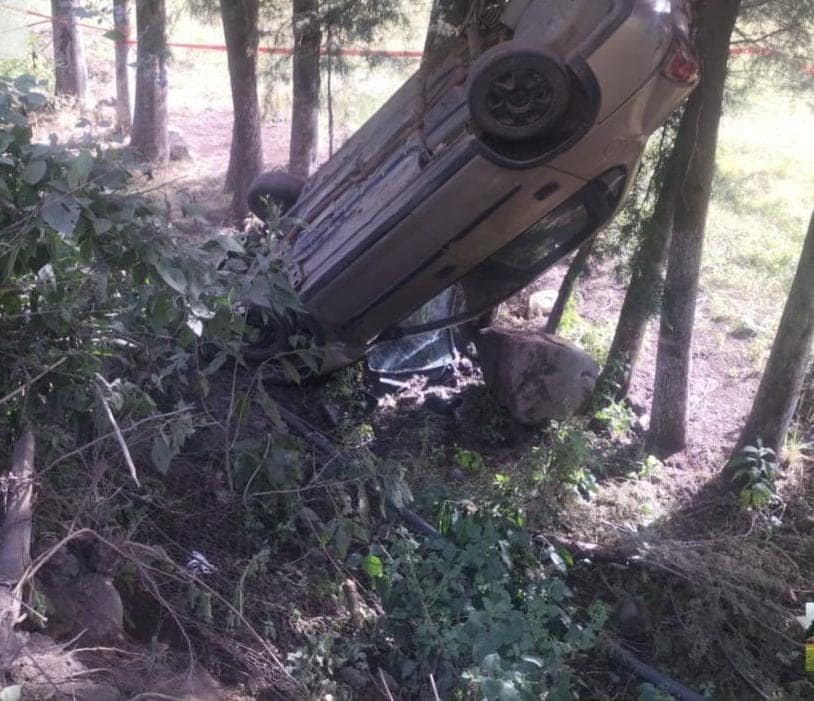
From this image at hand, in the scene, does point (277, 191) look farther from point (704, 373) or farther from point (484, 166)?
point (704, 373)

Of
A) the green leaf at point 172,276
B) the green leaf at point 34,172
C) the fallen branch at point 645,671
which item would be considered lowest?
the fallen branch at point 645,671

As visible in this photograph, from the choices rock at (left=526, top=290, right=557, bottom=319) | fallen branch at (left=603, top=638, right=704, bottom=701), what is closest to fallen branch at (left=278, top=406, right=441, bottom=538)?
fallen branch at (left=603, top=638, right=704, bottom=701)

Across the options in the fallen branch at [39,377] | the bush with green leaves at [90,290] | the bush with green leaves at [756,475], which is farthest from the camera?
the bush with green leaves at [756,475]

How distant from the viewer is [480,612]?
3.82 m

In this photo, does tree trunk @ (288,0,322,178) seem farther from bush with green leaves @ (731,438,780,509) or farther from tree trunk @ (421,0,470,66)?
bush with green leaves @ (731,438,780,509)

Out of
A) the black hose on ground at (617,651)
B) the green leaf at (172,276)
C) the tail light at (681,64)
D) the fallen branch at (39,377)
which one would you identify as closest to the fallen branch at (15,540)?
the fallen branch at (39,377)

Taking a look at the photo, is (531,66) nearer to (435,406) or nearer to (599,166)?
(599,166)

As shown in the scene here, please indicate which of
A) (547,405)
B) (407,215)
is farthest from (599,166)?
(547,405)

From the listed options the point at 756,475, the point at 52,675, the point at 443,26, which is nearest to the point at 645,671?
the point at 756,475

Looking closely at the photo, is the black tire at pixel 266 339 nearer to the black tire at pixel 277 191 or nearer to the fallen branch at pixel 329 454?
the fallen branch at pixel 329 454

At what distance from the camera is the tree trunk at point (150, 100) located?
1045 cm

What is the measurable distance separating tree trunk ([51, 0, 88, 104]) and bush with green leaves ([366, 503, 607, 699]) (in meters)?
10.1

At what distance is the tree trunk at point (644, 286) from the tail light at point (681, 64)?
1149 mm

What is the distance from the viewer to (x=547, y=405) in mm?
6473
